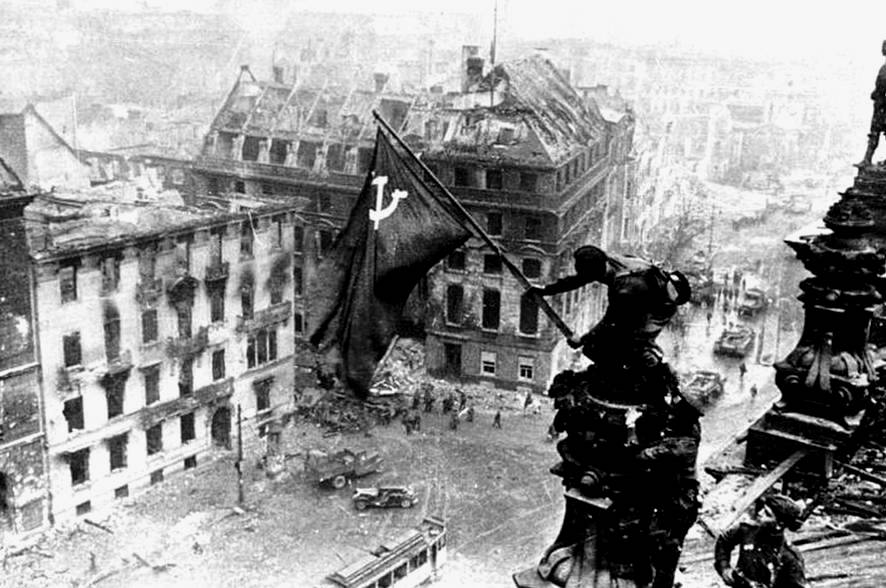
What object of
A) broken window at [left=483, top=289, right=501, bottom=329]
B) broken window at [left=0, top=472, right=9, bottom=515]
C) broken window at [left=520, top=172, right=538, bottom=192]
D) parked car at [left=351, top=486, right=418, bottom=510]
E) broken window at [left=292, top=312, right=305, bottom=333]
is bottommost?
parked car at [left=351, top=486, right=418, bottom=510]

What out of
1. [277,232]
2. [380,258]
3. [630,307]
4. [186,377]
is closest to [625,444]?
[630,307]

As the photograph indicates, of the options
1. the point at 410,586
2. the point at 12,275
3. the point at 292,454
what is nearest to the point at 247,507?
the point at 292,454

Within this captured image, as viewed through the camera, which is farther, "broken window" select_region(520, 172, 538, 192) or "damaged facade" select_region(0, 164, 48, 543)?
"broken window" select_region(520, 172, 538, 192)

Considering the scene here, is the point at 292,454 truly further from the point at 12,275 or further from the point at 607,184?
the point at 607,184

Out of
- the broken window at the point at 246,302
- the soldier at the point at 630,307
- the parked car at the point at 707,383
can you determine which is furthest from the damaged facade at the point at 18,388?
the soldier at the point at 630,307

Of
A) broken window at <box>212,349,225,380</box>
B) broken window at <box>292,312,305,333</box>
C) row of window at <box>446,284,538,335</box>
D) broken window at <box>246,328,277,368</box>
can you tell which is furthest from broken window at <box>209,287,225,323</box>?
broken window at <box>292,312,305,333</box>

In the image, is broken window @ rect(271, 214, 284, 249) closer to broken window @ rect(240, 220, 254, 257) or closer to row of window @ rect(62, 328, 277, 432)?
broken window @ rect(240, 220, 254, 257)

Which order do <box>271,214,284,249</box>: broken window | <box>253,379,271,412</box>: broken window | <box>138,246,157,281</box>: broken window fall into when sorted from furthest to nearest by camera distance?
<box>253,379,271,412</box>: broken window → <box>271,214,284,249</box>: broken window → <box>138,246,157,281</box>: broken window

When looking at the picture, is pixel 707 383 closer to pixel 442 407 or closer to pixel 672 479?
pixel 442 407
